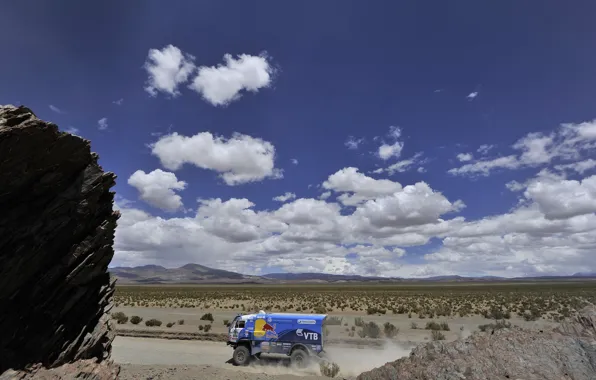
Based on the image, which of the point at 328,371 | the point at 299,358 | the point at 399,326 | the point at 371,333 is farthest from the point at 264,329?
the point at 399,326

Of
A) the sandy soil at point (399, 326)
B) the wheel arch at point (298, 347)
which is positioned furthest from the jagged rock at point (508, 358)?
the sandy soil at point (399, 326)

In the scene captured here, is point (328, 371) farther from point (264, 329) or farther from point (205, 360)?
point (205, 360)

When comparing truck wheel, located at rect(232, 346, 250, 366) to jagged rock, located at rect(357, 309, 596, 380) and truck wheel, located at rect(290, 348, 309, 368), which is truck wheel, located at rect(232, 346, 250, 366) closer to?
truck wheel, located at rect(290, 348, 309, 368)

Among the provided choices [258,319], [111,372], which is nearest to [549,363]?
[111,372]

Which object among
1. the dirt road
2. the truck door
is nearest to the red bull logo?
the truck door

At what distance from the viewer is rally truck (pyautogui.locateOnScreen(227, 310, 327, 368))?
20906 mm

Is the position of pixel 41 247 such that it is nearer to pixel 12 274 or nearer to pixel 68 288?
pixel 12 274

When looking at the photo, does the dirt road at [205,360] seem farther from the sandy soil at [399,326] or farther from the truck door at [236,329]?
the sandy soil at [399,326]

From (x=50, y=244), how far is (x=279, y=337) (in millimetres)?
14162

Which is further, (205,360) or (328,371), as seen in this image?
(205,360)

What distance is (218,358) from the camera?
26.5 meters

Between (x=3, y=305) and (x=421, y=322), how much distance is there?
42061mm

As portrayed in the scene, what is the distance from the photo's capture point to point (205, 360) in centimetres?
2581

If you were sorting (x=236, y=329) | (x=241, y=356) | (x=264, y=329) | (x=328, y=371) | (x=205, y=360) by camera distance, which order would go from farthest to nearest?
(x=205, y=360), (x=236, y=329), (x=241, y=356), (x=264, y=329), (x=328, y=371)
